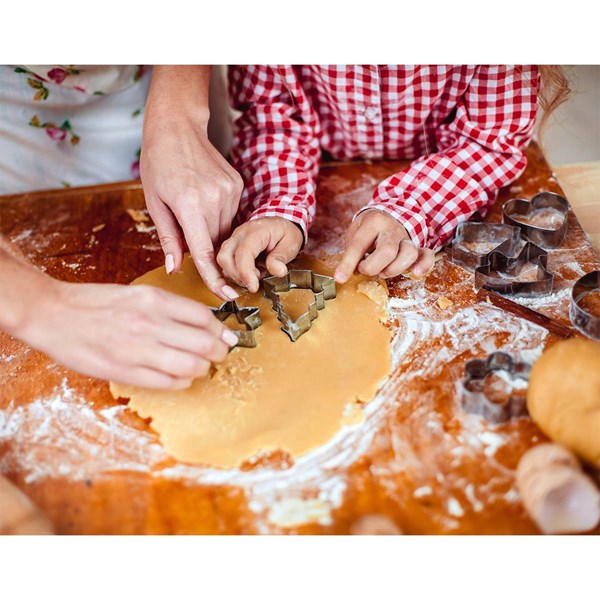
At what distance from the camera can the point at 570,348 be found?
30.9 inches

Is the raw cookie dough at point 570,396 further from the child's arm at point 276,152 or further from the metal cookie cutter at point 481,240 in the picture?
the child's arm at point 276,152

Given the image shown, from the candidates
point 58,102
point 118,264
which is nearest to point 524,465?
point 118,264

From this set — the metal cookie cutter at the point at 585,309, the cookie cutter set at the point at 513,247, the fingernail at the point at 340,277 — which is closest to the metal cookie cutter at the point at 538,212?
the cookie cutter set at the point at 513,247

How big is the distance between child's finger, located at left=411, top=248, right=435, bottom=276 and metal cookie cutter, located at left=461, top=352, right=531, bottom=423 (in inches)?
7.4

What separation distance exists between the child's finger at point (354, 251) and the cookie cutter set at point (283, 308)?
0.08 ft

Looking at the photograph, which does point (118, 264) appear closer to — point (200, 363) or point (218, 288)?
point (218, 288)

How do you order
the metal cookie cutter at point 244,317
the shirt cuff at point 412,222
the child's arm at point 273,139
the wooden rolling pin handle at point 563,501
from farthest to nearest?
1. the child's arm at point 273,139
2. the shirt cuff at point 412,222
3. the metal cookie cutter at point 244,317
4. the wooden rolling pin handle at point 563,501

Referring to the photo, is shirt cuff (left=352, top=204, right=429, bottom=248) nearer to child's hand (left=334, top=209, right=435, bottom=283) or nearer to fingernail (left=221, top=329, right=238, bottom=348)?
child's hand (left=334, top=209, right=435, bottom=283)

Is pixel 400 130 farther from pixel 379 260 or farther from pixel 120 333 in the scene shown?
pixel 120 333

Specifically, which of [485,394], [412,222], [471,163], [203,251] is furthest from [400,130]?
[485,394]

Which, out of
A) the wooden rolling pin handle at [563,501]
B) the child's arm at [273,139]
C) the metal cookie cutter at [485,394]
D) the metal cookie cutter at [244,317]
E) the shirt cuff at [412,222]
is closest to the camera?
the wooden rolling pin handle at [563,501]

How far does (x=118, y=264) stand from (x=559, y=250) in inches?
28.5

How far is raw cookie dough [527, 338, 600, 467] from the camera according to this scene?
0.72 meters

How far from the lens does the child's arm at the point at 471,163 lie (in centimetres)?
105
